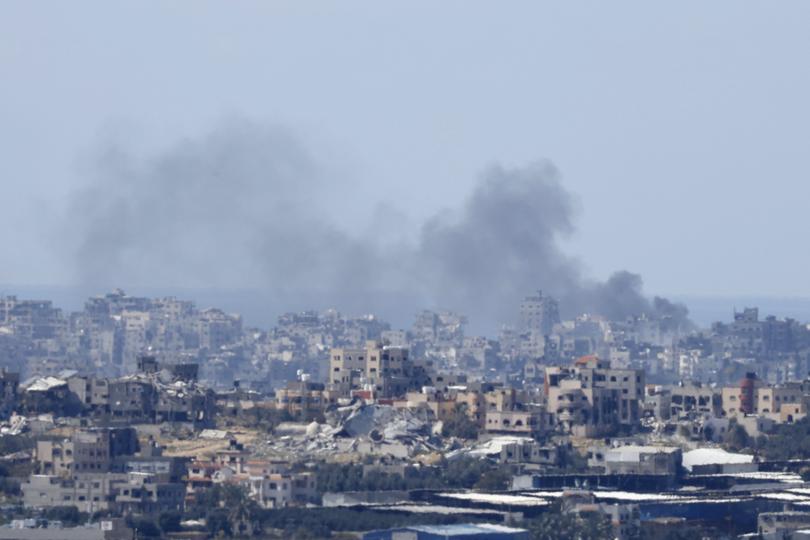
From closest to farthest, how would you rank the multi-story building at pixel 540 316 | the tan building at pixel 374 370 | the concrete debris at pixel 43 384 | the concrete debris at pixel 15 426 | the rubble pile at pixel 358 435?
the rubble pile at pixel 358 435, the concrete debris at pixel 15 426, the concrete debris at pixel 43 384, the tan building at pixel 374 370, the multi-story building at pixel 540 316

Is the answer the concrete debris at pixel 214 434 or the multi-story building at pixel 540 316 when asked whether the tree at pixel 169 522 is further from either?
the multi-story building at pixel 540 316

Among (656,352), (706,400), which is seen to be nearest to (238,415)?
(706,400)

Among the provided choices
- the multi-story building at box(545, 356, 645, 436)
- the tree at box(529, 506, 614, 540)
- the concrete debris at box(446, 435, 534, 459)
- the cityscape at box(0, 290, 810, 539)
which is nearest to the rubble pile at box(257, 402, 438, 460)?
the cityscape at box(0, 290, 810, 539)

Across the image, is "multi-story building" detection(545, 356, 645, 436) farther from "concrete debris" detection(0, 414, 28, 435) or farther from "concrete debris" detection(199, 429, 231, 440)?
"concrete debris" detection(0, 414, 28, 435)

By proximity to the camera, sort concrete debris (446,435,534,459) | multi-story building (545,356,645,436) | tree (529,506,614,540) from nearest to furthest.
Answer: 1. tree (529,506,614,540)
2. concrete debris (446,435,534,459)
3. multi-story building (545,356,645,436)

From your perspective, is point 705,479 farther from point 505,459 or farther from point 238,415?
point 238,415

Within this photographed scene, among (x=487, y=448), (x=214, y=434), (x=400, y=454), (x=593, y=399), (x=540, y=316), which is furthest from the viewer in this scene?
(x=540, y=316)

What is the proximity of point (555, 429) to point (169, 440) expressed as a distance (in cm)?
1011

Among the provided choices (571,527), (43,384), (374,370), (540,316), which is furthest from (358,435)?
(540,316)

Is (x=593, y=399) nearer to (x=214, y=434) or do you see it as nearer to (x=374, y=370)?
(x=374, y=370)

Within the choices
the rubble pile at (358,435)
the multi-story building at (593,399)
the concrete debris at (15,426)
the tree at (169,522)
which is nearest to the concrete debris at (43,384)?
the concrete debris at (15,426)

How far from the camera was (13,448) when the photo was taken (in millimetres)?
80000

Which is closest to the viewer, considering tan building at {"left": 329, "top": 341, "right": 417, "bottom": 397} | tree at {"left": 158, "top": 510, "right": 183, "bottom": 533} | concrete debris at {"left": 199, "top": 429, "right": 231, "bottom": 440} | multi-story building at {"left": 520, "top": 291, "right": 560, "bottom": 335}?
tree at {"left": 158, "top": 510, "right": 183, "bottom": 533}

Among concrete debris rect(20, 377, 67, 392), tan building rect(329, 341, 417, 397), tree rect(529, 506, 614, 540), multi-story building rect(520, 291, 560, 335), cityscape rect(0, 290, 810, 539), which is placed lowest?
tree rect(529, 506, 614, 540)
